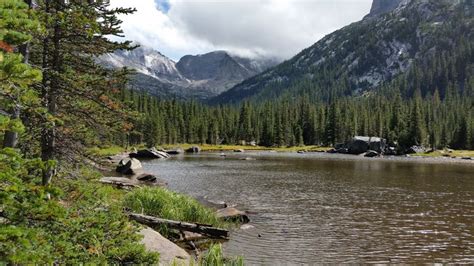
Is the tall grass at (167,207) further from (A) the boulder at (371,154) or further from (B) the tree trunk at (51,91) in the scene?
(A) the boulder at (371,154)

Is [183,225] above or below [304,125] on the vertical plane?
below

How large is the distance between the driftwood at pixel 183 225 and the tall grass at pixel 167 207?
1.75 meters

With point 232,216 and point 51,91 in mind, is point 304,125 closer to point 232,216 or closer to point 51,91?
point 232,216

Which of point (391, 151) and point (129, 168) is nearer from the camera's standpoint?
point (129, 168)

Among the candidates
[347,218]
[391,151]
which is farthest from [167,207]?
[391,151]

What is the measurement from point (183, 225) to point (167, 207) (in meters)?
2.80

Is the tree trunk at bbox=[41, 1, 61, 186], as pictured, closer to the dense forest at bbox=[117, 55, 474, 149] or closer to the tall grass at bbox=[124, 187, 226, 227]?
the tall grass at bbox=[124, 187, 226, 227]

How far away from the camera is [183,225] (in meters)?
24.0

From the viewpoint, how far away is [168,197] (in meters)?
28.1

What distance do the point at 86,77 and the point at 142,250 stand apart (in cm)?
657

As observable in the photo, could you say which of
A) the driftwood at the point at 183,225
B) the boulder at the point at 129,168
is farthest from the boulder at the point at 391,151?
the driftwood at the point at 183,225

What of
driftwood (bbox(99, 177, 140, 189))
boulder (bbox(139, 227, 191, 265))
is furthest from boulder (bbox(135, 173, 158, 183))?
boulder (bbox(139, 227, 191, 265))

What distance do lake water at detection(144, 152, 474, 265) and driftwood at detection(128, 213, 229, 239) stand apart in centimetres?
101

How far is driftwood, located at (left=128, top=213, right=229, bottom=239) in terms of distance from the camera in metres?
23.5
